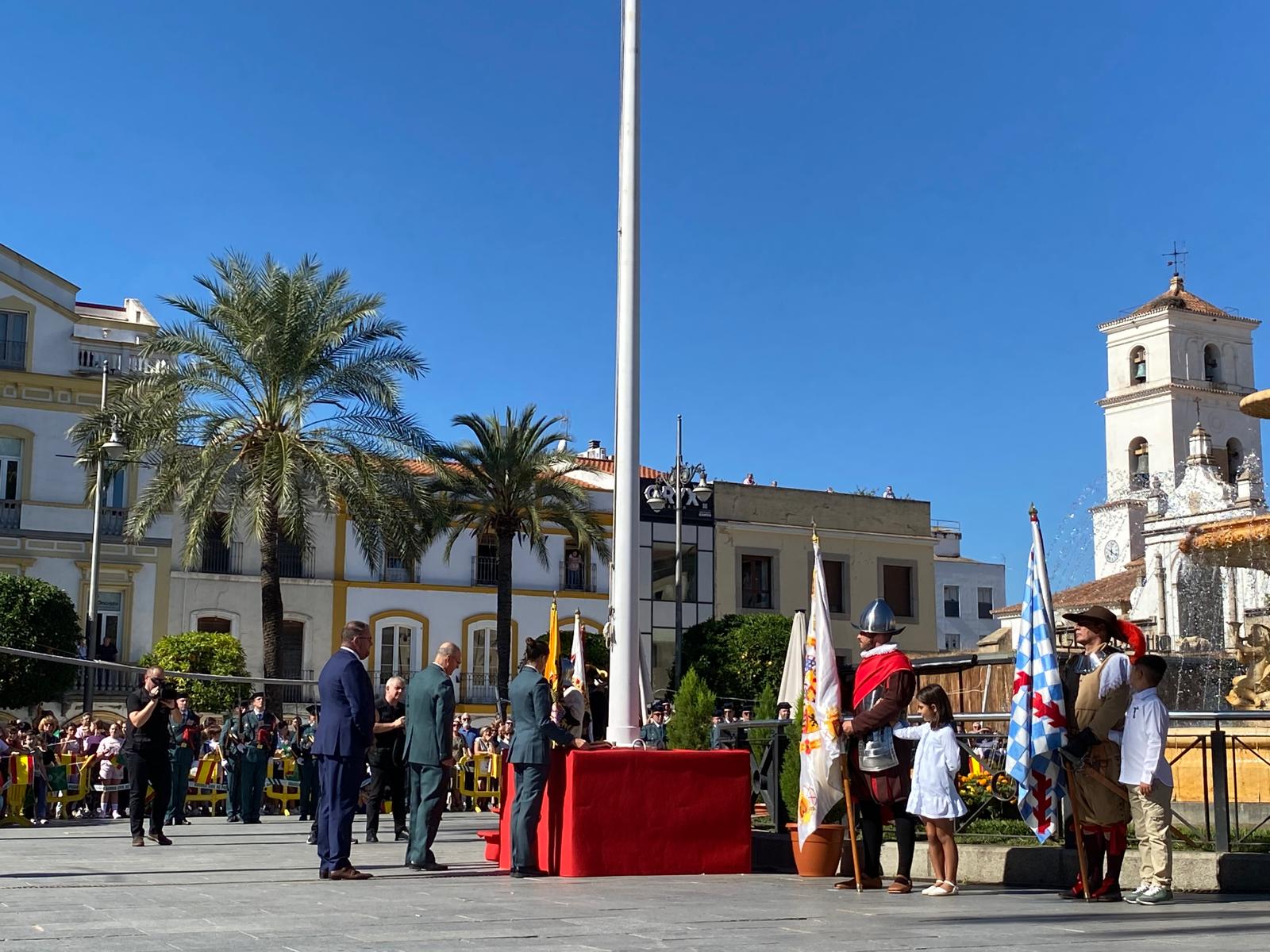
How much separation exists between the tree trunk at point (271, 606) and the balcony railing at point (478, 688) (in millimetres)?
17518

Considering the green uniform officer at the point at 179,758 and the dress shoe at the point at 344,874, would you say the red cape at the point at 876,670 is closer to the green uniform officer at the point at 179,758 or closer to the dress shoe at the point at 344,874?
the dress shoe at the point at 344,874

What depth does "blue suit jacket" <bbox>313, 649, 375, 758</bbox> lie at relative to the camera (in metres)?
10.5

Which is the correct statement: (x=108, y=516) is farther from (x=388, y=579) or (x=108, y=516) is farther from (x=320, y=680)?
(x=320, y=680)

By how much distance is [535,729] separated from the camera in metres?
10.6

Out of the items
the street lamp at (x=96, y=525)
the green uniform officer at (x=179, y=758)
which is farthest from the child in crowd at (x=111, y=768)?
the street lamp at (x=96, y=525)

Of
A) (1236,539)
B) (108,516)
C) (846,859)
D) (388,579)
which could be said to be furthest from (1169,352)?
(846,859)

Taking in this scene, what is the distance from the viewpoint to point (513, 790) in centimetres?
1105

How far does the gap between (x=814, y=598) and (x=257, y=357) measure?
20885 millimetres

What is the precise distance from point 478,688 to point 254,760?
29385 mm

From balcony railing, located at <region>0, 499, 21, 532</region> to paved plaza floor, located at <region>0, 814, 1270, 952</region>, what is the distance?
3227 centimetres

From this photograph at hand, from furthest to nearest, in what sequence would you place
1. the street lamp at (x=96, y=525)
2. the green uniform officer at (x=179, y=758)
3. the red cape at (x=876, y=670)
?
1. the street lamp at (x=96, y=525)
2. the green uniform officer at (x=179, y=758)
3. the red cape at (x=876, y=670)

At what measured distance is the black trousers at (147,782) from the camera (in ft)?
46.3

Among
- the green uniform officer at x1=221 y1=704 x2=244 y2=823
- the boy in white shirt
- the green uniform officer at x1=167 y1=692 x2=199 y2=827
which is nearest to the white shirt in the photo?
the boy in white shirt

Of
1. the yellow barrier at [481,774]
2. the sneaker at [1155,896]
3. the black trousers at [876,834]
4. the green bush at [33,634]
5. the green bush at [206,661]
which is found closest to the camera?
the sneaker at [1155,896]
